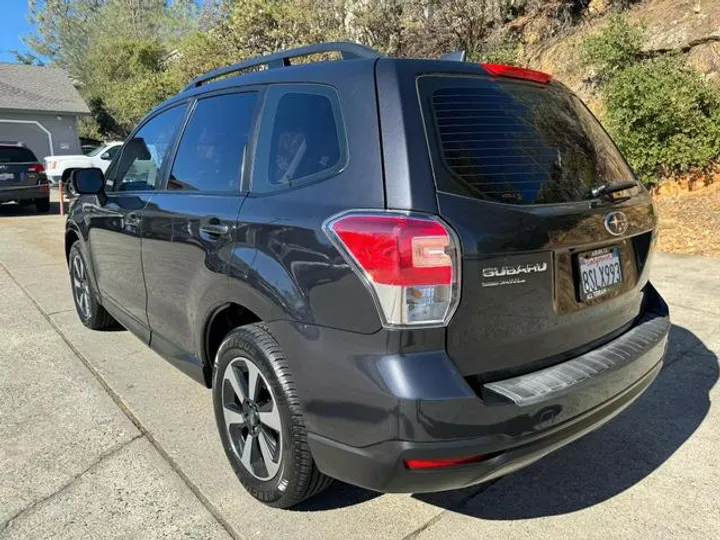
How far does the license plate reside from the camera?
Result: 2.28 m

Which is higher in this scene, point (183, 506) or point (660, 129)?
point (660, 129)

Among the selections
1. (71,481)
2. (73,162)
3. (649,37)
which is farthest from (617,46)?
(73,162)

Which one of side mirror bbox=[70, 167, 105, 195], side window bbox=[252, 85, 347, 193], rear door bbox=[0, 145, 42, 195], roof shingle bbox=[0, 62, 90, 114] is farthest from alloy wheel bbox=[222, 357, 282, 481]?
roof shingle bbox=[0, 62, 90, 114]

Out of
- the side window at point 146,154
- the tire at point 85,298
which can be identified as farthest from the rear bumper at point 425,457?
the tire at point 85,298

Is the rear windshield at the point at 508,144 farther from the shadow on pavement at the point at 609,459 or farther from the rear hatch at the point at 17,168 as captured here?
the rear hatch at the point at 17,168

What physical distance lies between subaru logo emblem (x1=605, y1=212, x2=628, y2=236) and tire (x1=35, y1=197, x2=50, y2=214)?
14.8m

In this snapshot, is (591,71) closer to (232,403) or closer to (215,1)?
(232,403)

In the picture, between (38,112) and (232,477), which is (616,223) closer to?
(232,477)

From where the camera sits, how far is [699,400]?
3477mm

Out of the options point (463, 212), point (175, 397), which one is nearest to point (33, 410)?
point (175, 397)

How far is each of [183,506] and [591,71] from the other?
11.0m

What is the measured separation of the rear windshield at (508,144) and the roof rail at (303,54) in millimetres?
393

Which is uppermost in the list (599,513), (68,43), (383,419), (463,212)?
(68,43)

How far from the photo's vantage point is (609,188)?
8.05ft
